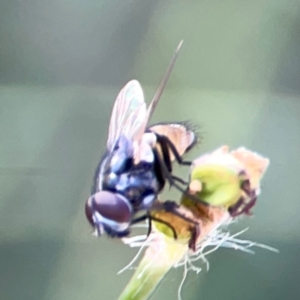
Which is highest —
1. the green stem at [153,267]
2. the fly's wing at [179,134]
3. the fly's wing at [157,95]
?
the fly's wing at [157,95]

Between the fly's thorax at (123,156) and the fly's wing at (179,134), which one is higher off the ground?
the fly's wing at (179,134)

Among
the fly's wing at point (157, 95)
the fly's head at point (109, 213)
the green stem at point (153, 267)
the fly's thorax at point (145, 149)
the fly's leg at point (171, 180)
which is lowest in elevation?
the green stem at point (153, 267)

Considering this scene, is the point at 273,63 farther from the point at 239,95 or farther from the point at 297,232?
the point at 297,232

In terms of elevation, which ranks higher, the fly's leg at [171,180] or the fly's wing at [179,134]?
the fly's wing at [179,134]

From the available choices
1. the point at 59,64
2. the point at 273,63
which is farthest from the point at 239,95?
the point at 59,64

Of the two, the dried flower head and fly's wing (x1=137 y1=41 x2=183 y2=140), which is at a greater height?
fly's wing (x1=137 y1=41 x2=183 y2=140)

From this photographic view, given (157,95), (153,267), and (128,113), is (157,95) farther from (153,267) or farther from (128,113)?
(153,267)

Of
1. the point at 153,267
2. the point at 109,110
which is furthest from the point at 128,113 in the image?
the point at 153,267
